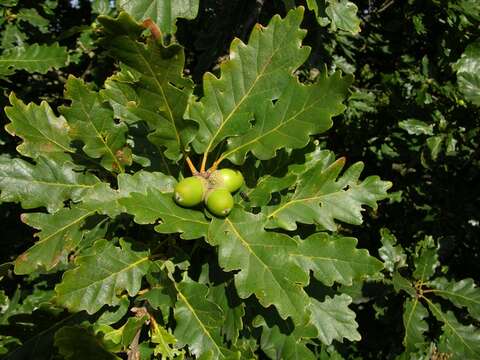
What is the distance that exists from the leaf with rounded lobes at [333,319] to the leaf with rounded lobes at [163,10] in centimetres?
105

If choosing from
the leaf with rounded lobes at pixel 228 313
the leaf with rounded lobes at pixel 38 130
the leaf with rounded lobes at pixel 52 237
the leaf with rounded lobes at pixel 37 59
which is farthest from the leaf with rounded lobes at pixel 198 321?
the leaf with rounded lobes at pixel 37 59

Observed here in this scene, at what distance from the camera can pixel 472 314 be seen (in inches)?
92.2

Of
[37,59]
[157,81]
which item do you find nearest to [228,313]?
[157,81]

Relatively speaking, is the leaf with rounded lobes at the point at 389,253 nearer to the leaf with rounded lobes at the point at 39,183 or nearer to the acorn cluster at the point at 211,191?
the acorn cluster at the point at 211,191

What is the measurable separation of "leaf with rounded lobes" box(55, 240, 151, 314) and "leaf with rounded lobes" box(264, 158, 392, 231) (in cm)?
44

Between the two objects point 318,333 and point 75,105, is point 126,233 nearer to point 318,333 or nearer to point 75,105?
point 75,105

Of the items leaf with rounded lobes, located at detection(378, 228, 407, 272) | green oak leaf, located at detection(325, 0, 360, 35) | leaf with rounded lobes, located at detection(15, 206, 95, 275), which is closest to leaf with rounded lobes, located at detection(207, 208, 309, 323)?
leaf with rounded lobes, located at detection(15, 206, 95, 275)

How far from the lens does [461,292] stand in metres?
2.43

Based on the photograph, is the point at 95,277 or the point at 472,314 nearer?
the point at 95,277

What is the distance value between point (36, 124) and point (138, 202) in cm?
57

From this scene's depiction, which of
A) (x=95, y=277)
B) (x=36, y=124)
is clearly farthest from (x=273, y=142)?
(x=36, y=124)

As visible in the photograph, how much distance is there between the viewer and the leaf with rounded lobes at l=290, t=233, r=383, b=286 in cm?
158

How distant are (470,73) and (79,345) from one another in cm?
199

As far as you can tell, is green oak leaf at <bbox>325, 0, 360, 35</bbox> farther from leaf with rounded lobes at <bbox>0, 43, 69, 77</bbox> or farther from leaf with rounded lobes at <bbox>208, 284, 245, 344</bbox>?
leaf with rounded lobes at <bbox>0, 43, 69, 77</bbox>
